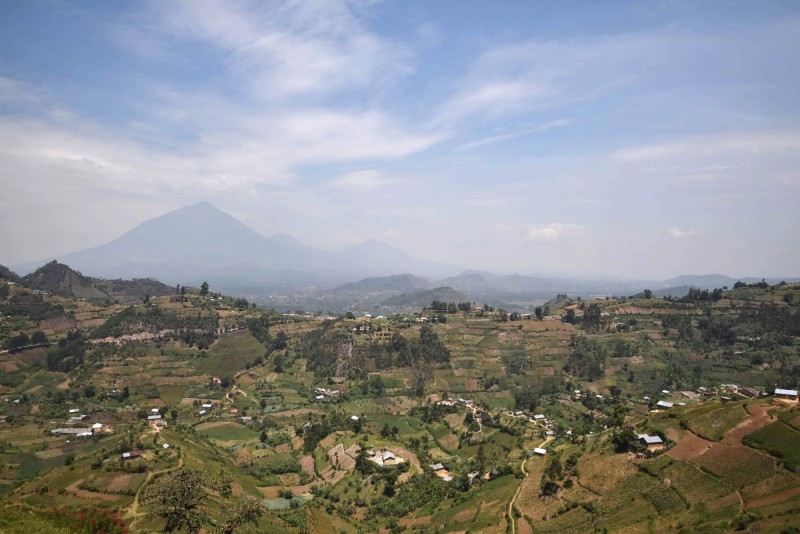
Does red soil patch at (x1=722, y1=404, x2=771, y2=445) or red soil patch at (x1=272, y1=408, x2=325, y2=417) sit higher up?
red soil patch at (x1=722, y1=404, x2=771, y2=445)

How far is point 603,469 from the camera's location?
39812 mm

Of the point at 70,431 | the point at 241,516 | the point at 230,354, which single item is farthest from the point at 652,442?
the point at 230,354

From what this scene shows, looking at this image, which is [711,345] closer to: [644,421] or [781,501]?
[644,421]

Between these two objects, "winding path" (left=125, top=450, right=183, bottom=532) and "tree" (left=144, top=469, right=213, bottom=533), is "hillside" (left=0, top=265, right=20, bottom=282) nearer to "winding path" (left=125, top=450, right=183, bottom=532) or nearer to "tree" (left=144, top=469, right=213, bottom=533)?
"winding path" (left=125, top=450, right=183, bottom=532)

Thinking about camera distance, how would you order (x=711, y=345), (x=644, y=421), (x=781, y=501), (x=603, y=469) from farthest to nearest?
(x=711, y=345), (x=644, y=421), (x=603, y=469), (x=781, y=501)

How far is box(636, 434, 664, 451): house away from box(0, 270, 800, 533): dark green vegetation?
0.25 m

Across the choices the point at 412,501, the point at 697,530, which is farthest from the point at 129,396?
the point at 697,530

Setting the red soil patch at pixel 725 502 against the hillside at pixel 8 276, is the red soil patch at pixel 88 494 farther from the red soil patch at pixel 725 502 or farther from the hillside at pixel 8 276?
the hillside at pixel 8 276

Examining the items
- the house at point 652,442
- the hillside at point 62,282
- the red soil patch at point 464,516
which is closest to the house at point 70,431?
the red soil patch at point 464,516

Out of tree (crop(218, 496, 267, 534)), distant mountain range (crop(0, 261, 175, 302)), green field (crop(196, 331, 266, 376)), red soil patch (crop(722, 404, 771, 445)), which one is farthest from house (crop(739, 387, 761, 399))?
distant mountain range (crop(0, 261, 175, 302))

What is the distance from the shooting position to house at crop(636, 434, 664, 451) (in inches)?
1567

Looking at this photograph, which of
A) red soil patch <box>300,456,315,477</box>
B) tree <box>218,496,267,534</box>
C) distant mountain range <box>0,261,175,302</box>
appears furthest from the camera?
distant mountain range <box>0,261,175,302</box>

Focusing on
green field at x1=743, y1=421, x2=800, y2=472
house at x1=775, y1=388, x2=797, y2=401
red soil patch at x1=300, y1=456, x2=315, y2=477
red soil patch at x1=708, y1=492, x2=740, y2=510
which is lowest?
red soil patch at x1=300, y1=456, x2=315, y2=477

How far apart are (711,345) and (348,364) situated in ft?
235
